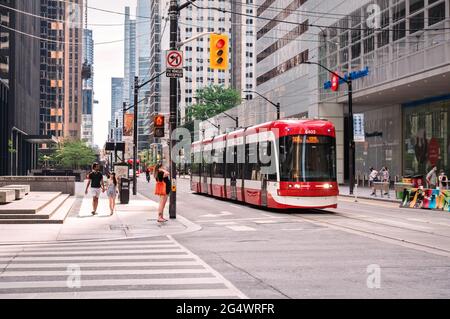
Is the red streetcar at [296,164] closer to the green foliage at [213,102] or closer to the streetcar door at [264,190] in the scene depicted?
the streetcar door at [264,190]

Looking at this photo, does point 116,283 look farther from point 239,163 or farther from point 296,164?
point 239,163

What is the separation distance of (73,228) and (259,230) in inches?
218

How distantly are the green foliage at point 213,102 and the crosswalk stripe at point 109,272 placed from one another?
119542 millimetres

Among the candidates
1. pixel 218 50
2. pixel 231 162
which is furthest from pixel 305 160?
pixel 231 162

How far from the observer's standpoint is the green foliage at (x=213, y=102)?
134250 mm

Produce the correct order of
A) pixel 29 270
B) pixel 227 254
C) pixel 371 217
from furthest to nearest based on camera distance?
pixel 371 217
pixel 227 254
pixel 29 270

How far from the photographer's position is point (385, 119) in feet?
183

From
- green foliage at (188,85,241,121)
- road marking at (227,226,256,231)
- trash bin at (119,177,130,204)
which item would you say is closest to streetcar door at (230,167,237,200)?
trash bin at (119,177,130,204)

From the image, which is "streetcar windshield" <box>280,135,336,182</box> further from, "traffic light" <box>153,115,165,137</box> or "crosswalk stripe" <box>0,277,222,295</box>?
"crosswalk stripe" <box>0,277,222,295</box>

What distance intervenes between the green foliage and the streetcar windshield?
10865 centimetres

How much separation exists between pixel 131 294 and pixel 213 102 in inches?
4987
